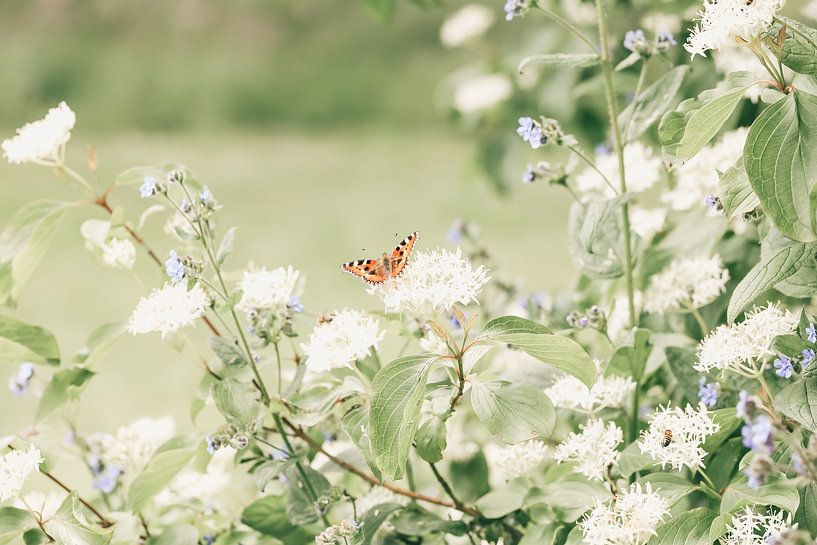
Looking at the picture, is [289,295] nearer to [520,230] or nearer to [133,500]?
[133,500]

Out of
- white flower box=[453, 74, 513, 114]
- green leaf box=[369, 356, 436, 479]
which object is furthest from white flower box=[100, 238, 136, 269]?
white flower box=[453, 74, 513, 114]

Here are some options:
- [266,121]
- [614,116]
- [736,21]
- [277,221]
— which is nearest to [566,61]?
[614,116]

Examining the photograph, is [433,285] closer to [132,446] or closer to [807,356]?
[807,356]

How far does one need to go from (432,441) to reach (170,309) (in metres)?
0.21

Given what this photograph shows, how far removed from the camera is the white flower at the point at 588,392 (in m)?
0.71

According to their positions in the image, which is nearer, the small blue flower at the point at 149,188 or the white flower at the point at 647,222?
the small blue flower at the point at 149,188

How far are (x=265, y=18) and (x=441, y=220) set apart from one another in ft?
4.64

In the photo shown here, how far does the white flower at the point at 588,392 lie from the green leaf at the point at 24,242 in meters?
0.42

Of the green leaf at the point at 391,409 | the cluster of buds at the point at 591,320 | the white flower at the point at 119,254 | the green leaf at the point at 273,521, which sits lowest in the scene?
the green leaf at the point at 273,521

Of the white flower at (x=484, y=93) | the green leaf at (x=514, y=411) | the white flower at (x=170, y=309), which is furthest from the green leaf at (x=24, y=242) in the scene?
the white flower at (x=484, y=93)

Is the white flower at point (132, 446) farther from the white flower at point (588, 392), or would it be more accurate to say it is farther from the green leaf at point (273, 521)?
the white flower at point (588, 392)

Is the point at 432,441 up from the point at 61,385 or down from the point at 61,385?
down

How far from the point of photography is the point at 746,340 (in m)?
0.64

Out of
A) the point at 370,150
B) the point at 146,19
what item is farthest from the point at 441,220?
the point at 146,19
